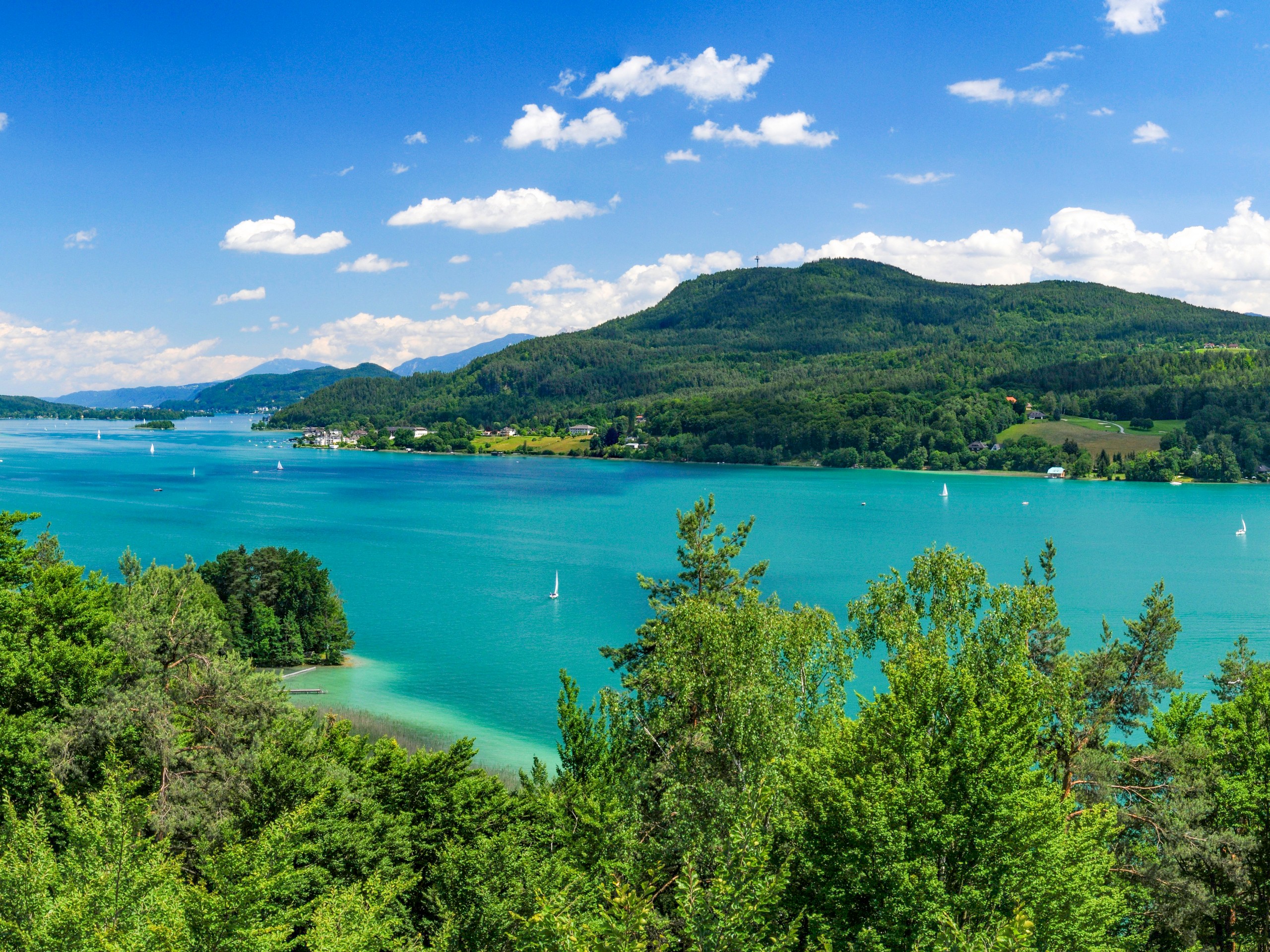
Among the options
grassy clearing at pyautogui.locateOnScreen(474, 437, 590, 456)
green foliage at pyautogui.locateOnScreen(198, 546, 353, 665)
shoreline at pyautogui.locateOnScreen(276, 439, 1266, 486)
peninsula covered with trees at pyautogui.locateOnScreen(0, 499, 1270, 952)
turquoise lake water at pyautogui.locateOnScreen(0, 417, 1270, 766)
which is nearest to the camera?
peninsula covered with trees at pyautogui.locateOnScreen(0, 499, 1270, 952)

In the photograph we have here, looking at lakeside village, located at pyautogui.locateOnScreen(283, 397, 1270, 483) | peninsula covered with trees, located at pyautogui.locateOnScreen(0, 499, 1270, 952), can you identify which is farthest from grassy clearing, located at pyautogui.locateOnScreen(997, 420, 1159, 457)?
peninsula covered with trees, located at pyautogui.locateOnScreen(0, 499, 1270, 952)

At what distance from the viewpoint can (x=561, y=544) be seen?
251ft

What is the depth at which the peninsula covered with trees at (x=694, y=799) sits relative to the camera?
11125 millimetres

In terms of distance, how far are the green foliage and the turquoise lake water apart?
8.80 ft

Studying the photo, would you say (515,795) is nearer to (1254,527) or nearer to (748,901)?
(748,901)

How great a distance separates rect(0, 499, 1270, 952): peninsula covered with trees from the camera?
11125mm

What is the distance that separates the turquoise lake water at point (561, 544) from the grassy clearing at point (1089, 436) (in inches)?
564

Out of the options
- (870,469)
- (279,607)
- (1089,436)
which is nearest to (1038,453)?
(1089,436)

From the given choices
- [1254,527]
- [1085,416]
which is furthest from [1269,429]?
[1254,527]

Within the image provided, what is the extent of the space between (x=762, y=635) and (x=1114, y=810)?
6626 mm

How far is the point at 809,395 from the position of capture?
179750 mm

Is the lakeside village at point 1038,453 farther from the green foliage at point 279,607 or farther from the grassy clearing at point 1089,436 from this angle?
the green foliage at point 279,607

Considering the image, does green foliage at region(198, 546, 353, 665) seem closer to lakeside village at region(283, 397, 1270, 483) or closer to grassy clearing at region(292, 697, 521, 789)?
grassy clearing at region(292, 697, 521, 789)

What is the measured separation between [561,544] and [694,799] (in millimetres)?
63670
